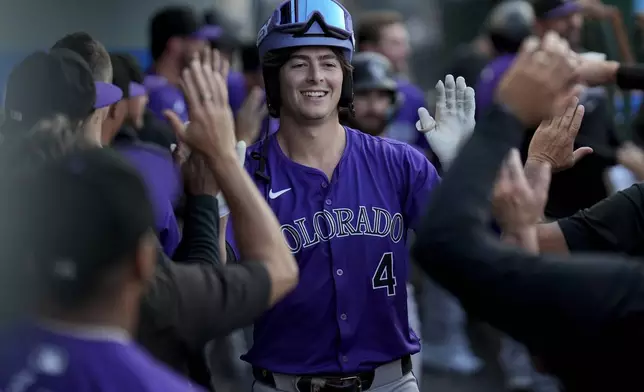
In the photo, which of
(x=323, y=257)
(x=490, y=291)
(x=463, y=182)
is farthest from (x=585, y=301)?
(x=323, y=257)

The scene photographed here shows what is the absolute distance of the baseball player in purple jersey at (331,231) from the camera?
4.23 m

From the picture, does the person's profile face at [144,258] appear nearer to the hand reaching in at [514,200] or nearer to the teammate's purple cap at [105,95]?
the hand reaching in at [514,200]

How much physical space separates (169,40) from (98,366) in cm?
580

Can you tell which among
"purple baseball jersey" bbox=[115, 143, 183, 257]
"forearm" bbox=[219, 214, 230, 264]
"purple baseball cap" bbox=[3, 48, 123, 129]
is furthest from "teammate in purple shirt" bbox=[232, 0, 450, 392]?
"purple baseball cap" bbox=[3, 48, 123, 129]

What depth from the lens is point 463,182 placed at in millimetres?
2588

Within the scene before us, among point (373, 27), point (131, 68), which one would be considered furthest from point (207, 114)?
point (373, 27)

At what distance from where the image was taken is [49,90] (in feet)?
11.7

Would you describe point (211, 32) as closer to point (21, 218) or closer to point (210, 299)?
point (210, 299)

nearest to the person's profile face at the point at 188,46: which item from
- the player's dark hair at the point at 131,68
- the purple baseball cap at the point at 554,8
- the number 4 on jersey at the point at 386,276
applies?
the player's dark hair at the point at 131,68

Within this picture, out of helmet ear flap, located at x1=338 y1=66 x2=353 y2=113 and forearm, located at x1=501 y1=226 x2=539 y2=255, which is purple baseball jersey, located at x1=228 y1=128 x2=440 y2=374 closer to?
helmet ear flap, located at x1=338 y1=66 x2=353 y2=113

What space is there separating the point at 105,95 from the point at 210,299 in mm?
1491

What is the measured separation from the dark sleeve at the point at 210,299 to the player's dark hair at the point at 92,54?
1651mm

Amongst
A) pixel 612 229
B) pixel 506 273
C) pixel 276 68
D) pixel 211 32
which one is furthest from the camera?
pixel 211 32

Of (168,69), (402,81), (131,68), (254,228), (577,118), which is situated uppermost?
(254,228)
